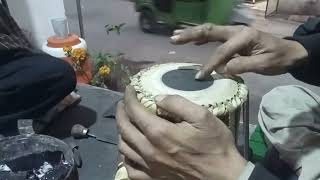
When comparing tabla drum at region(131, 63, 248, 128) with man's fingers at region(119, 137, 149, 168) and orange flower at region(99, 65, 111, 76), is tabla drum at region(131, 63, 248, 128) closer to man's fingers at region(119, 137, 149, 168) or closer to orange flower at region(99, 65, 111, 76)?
man's fingers at region(119, 137, 149, 168)

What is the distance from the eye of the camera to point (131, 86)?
0.68 m

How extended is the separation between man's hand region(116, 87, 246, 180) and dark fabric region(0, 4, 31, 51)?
109cm

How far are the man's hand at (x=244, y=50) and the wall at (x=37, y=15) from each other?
4.92ft

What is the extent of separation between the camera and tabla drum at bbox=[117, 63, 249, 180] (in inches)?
25.2

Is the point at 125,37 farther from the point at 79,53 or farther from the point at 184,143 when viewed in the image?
the point at 184,143

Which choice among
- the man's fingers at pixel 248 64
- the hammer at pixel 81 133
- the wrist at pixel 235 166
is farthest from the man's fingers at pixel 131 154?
the hammer at pixel 81 133

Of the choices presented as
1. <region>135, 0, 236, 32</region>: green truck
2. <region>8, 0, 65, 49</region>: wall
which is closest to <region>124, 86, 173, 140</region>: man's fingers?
<region>135, 0, 236, 32</region>: green truck

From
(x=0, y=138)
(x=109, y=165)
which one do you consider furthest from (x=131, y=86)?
(x=0, y=138)

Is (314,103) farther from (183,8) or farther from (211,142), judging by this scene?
(183,8)

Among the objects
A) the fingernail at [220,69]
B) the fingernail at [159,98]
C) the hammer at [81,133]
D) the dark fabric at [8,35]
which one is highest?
the fingernail at [220,69]

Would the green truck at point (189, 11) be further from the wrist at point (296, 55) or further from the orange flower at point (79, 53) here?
the wrist at point (296, 55)

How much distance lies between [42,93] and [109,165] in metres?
0.42

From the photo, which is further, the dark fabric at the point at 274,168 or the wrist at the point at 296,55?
the wrist at the point at 296,55

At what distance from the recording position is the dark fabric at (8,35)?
1.49 meters
